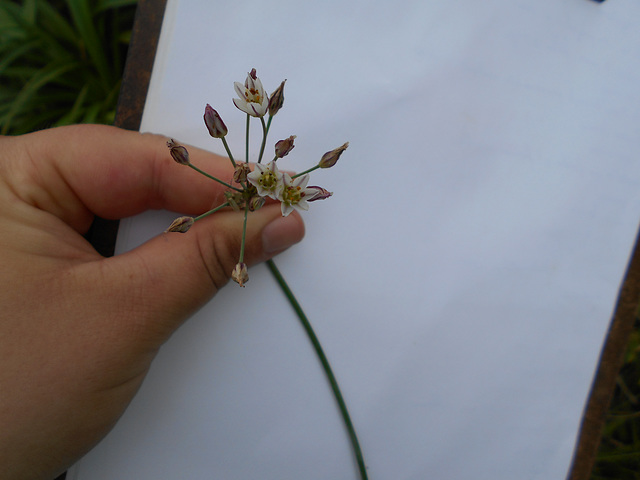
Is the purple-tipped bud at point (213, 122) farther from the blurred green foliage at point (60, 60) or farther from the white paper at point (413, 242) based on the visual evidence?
the blurred green foliage at point (60, 60)

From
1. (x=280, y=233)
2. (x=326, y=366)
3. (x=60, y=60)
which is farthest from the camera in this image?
(x=60, y=60)

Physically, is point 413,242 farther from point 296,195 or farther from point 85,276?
point 85,276

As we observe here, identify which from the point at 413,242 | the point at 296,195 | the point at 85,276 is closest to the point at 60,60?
the point at 85,276

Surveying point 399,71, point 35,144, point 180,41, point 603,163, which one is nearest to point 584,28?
point 603,163

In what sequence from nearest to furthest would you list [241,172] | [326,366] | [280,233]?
[241,172], [280,233], [326,366]

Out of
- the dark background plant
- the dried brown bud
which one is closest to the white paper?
the dried brown bud

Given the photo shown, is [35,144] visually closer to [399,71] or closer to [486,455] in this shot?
[399,71]

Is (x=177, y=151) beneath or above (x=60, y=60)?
beneath

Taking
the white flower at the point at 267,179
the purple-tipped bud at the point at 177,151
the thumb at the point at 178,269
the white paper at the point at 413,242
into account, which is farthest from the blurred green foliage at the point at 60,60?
the white flower at the point at 267,179
